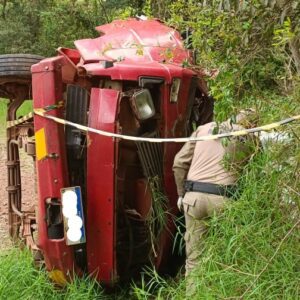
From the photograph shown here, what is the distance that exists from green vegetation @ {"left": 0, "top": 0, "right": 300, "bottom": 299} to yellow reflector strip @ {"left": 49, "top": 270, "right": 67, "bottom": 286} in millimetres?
74

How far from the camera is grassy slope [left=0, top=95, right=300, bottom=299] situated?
2895mm

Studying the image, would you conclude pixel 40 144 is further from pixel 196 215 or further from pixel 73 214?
pixel 196 215

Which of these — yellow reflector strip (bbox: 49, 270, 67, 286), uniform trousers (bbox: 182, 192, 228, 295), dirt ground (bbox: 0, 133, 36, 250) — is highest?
uniform trousers (bbox: 182, 192, 228, 295)

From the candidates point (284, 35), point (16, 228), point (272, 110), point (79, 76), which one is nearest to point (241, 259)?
point (272, 110)

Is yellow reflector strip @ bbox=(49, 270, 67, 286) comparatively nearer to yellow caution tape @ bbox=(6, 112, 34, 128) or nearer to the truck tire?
yellow caution tape @ bbox=(6, 112, 34, 128)

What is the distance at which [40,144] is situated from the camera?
3834 mm

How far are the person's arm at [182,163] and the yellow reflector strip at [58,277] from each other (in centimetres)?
96

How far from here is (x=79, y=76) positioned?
160 inches

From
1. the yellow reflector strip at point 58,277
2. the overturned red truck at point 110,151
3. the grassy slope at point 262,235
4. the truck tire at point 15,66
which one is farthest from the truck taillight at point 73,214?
the truck tire at point 15,66

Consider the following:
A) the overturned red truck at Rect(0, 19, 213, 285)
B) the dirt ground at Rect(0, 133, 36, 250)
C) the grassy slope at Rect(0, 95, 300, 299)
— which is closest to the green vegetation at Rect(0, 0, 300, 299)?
the grassy slope at Rect(0, 95, 300, 299)

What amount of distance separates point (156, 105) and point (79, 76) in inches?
22.6

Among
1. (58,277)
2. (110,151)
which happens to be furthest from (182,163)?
(58,277)

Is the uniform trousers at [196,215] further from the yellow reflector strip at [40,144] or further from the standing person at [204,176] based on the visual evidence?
the yellow reflector strip at [40,144]

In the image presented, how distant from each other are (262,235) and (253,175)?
0.43m
